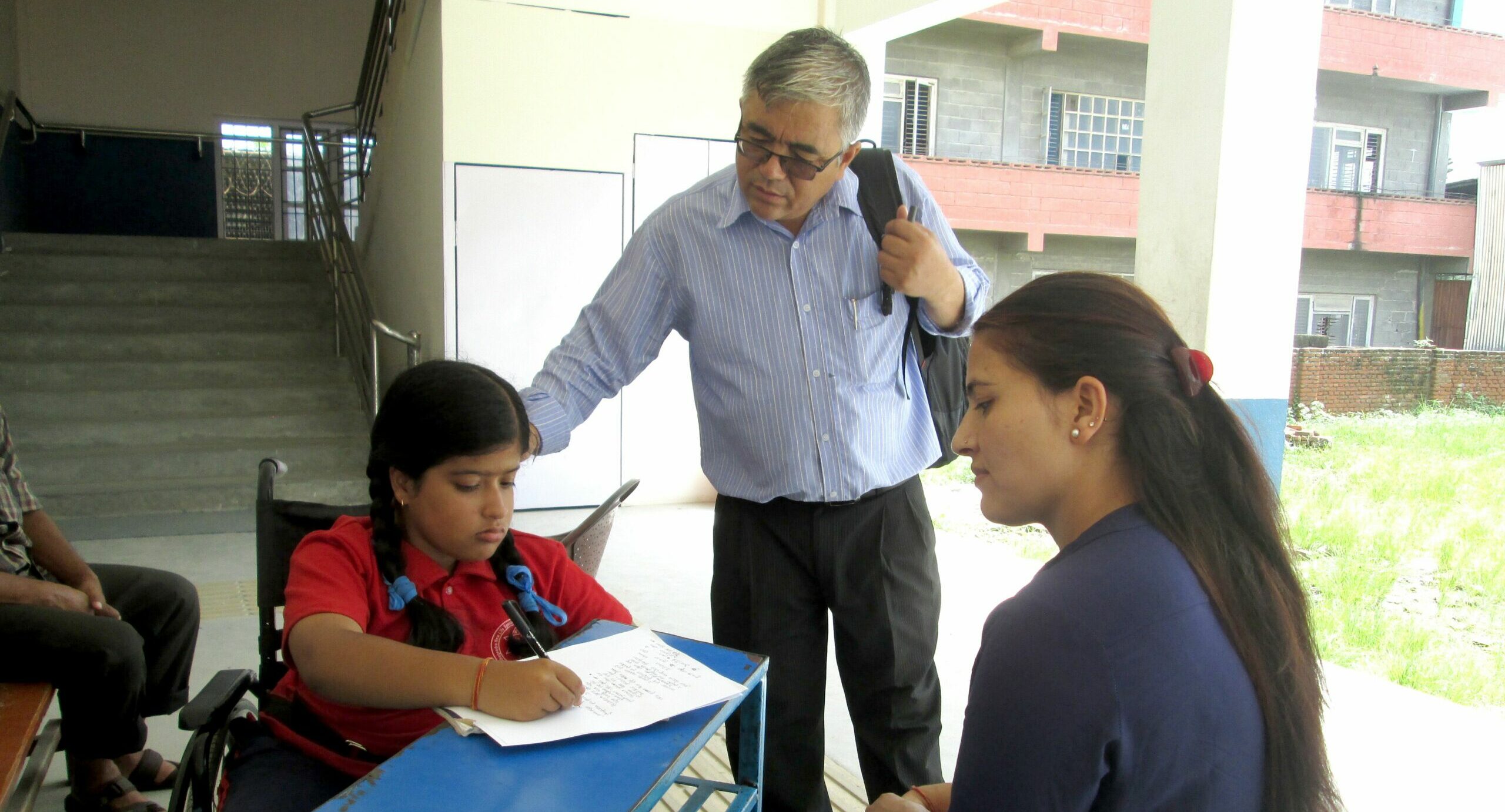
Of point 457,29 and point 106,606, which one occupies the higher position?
point 457,29

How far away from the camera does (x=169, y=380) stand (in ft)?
19.1

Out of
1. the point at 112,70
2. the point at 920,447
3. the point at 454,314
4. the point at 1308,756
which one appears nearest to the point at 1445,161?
the point at 454,314

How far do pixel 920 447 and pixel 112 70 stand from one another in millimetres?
9630

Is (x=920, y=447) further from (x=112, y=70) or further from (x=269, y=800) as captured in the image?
(x=112, y=70)

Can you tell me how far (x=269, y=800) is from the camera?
1.21 m

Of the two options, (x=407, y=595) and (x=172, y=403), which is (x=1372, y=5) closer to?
Result: (x=172, y=403)

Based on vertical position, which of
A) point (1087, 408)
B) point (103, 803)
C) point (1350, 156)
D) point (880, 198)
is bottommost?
point (103, 803)

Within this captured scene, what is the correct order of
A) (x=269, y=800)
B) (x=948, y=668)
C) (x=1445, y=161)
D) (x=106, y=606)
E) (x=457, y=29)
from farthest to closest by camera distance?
(x=1445, y=161) < (x=457, y=29) < (x=948, y=668) < (x=106, y=606) < (x=269, y=800)

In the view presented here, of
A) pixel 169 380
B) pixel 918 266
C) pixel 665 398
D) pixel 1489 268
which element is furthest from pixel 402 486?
pixel 1489 268

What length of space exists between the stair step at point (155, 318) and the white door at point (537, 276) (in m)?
1.96

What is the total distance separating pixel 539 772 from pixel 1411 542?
4.63 m

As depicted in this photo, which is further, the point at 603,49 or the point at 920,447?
the point at 603,49

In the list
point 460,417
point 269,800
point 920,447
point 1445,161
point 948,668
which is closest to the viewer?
point 269,800

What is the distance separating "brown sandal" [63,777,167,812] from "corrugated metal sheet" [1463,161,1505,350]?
6.88m
